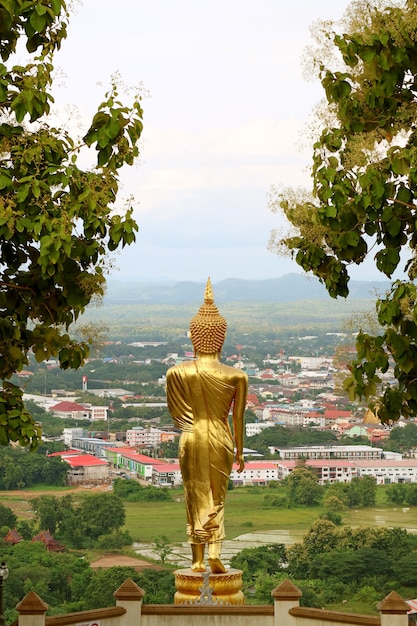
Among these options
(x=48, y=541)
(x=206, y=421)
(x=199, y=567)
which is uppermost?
(x=206, y=421)

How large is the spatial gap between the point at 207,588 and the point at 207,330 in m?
1.77

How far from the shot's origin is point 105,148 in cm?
657

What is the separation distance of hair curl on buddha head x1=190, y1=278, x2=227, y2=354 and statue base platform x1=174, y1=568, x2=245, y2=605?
154 centimetres

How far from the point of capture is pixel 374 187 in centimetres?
659

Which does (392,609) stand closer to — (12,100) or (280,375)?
(12,100)

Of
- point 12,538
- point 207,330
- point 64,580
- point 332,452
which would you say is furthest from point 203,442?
point 332,452

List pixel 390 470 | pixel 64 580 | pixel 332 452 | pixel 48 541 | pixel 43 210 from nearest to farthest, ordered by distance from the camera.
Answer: pixel 43 210
pixel 64 580
pixel 48 541
pixel 390 470
pixel 332 452

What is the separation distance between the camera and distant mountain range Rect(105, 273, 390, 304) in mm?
120938

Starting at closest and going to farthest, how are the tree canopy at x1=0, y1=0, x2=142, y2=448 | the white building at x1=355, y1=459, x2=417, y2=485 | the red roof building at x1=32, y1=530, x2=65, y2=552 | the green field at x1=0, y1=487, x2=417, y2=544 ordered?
the tree canopy at x1=0, y1=0, x2=142, y2=448 < the red roof building at x1=32, y1=530, x2=65, y2=552 < the green field at x1=0, y1=487, x2=417, y2=544 < the white building at x1=355, y1=459, x2=417, y2=485

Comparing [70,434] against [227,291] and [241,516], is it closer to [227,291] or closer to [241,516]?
[241,516]

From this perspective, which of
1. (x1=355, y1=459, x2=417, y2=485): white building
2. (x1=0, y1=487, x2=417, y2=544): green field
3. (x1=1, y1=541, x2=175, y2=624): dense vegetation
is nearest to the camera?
(x1=1, y1=541, x2=175, y2=624): dense vegetation

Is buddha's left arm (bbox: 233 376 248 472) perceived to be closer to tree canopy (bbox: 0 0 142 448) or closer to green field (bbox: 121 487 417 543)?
tree canopy (bbox: 0 0 142 448)

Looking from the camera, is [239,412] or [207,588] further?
[239,412]

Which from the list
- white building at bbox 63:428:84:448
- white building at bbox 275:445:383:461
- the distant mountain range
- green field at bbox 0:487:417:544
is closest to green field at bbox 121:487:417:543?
green field at bbox 0:487:417:544
